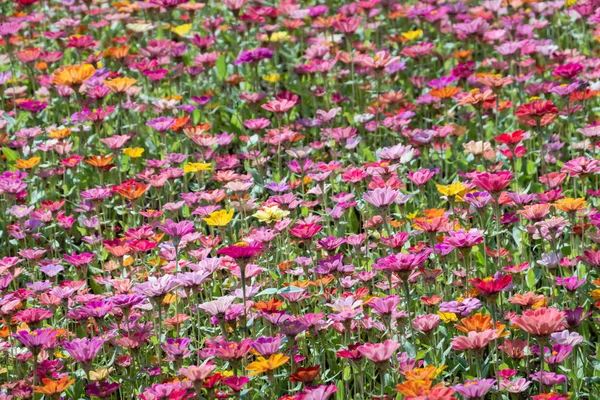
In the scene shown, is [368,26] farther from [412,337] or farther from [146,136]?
[412,337]

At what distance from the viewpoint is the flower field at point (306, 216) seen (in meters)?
2.60

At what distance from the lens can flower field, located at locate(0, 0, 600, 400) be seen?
2604mm

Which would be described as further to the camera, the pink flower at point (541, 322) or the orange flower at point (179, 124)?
the orange flower at point (179, 124)

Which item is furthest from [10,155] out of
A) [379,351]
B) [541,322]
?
[541,322]

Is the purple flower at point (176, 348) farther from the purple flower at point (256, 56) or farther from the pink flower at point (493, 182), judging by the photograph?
the purple flower at point (256, 56)

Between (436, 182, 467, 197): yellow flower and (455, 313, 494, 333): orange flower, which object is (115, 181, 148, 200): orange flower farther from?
(455, 313, 494, 333): orange flower

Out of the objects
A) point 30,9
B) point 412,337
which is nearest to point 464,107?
point 412,337

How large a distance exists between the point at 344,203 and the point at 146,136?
154cm

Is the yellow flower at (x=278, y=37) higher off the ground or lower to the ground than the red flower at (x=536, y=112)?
lower

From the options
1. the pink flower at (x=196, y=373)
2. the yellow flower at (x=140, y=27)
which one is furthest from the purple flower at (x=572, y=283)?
the yellow flower at (x=140, y=27)

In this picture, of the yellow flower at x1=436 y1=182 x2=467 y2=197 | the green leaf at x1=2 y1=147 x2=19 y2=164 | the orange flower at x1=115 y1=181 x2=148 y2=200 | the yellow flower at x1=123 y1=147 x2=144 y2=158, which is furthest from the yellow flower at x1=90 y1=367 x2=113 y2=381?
the green leaf at x1=2 y1=147 x2=19 y2=164

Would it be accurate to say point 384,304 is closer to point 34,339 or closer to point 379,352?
point 379,352

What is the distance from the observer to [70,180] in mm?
4180

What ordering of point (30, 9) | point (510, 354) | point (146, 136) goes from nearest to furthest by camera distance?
point (510, 354) < point (146, 136) < point (30, 9)
